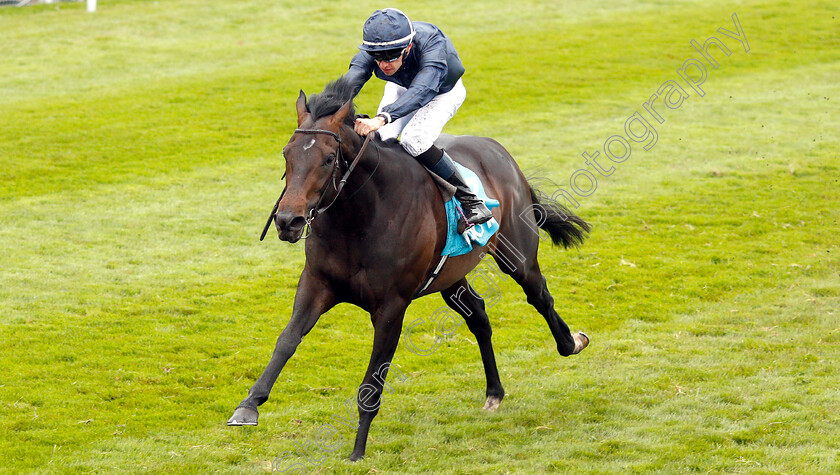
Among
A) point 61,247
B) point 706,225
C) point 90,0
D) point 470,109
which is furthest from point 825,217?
point 90,0

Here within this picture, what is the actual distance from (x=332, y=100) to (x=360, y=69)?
2.64ft

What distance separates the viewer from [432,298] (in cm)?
1031

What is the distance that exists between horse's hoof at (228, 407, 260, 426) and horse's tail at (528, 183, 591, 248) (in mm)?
3950

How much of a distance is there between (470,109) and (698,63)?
749 centimetres

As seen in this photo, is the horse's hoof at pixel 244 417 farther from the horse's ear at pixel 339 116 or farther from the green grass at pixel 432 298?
the horse's ear at pixel 339 116

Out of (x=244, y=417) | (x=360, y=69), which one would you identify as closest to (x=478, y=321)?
(x=360, y=69)

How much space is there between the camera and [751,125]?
18.0 meters

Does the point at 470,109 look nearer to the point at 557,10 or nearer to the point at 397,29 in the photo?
the point at 557,10

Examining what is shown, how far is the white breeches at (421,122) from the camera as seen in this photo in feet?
21.1

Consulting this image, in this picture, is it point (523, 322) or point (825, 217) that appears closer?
point (523, 322)

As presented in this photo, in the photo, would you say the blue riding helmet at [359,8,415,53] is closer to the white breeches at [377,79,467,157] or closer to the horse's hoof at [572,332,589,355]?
the white breeches at [377,79,467,157]

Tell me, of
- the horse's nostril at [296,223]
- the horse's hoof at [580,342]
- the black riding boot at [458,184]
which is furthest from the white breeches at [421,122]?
the horse's hoof at [580,342]

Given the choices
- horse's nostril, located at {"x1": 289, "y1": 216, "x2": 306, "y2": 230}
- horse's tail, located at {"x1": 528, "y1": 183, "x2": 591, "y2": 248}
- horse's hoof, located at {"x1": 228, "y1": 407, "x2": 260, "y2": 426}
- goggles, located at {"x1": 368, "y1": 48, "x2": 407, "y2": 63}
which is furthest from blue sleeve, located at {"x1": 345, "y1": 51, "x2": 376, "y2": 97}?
horse's tail, located at {"x1": 528, "y1": 183, "x2": 591, "y2": 248}

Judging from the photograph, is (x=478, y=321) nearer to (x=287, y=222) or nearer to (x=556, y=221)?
(x=556, y=221)
